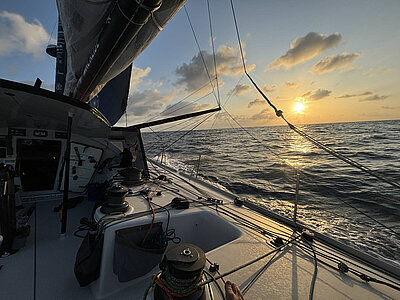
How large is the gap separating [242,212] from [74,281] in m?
2.42

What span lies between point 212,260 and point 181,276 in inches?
27.3

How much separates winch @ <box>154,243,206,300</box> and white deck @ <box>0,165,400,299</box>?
12.1 inches

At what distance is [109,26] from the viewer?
69.4 inches

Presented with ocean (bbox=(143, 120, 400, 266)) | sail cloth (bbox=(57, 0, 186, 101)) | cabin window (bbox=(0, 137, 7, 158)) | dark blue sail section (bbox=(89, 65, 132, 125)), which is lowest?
ocean (bbox=(143, 120, 400, 266))

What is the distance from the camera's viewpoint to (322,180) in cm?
857

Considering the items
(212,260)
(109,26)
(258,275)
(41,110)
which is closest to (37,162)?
(41,110)

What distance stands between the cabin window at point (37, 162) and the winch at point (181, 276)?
5135 millimetres

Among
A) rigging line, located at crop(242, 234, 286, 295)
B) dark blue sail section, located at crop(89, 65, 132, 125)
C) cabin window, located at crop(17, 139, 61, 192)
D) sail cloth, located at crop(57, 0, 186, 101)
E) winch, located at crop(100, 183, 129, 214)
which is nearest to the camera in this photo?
rigging line, located at crop(242, 234, 286, 295)

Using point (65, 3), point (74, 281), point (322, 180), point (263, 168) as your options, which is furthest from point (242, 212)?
point (263, 168)

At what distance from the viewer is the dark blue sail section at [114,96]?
7612mm

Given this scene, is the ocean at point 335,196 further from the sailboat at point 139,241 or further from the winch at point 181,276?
the winch at point 181,276

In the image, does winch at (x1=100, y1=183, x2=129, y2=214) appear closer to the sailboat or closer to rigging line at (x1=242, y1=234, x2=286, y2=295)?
the sailboat

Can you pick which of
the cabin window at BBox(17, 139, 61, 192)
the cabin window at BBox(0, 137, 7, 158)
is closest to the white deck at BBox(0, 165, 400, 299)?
the cabin window at BBox(17, 139, 61, 192)

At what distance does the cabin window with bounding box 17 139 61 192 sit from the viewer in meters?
4.44
